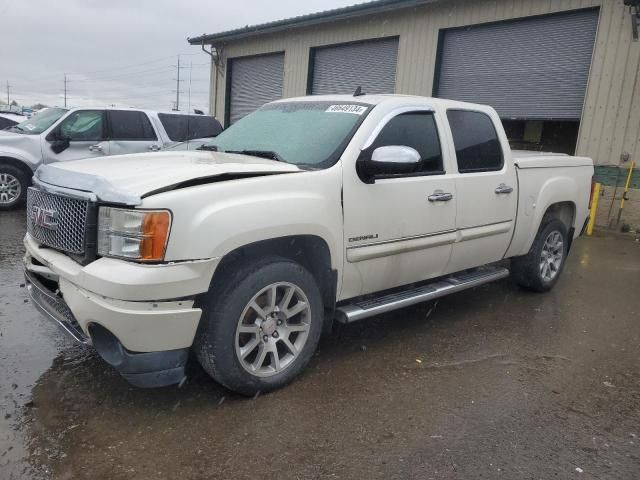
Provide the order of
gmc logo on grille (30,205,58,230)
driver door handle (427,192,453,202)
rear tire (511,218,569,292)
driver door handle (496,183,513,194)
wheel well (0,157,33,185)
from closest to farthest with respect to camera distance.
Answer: gmc logo on grille (30,205,58,230), driver door handle (427,192,453,202), driver door handle (496,183,513,194), rear tire (511,218,569,292), wheel well (0,157,33,185)

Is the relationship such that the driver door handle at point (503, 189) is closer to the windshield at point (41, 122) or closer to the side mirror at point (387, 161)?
the side mirror at point (387, 161)

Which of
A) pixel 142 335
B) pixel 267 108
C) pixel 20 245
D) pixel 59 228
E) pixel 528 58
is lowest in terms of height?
pixel 20 245

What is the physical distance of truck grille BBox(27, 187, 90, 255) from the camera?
2.91 metres

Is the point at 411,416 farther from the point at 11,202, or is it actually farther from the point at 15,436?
the point at 11,202

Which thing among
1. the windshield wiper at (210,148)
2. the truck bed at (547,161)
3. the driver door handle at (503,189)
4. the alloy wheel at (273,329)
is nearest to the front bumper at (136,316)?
the alloy wheel at (273,329)

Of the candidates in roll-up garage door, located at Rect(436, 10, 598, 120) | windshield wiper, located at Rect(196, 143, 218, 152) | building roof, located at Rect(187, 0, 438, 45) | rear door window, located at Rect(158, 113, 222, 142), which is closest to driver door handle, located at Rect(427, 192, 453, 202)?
windshield wiper, located at Rect(196, 143, 218, 152)

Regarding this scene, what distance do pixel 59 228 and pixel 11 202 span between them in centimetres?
718

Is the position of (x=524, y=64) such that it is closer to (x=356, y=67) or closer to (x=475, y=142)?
(x=356, y=67)

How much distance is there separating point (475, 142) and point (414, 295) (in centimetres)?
154

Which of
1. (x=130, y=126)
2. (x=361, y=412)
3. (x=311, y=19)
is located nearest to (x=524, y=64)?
(x=311, y=19)

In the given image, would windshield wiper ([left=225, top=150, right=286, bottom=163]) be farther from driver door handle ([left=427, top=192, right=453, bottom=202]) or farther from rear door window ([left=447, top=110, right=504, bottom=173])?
rear door window ([left=447, top=110, right=504, bottom=173])

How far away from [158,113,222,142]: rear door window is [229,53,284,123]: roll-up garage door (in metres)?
5.16

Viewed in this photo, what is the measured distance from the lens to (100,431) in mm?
2844

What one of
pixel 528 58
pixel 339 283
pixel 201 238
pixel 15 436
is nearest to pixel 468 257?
pixel 339 283
